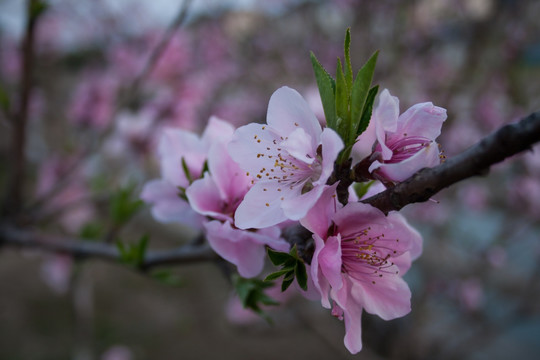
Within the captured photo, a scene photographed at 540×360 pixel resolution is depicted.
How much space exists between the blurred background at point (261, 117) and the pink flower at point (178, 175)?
89 cm

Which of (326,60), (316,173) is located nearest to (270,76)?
(326,60)

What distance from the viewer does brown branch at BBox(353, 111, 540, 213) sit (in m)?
0.33

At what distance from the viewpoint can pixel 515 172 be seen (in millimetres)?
2635

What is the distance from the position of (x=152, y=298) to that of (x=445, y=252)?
2.72 m

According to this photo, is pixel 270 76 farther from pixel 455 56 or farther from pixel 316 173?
pixel 316 173

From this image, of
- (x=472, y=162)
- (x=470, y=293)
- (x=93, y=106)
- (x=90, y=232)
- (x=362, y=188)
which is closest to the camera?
(x=472, y=162)

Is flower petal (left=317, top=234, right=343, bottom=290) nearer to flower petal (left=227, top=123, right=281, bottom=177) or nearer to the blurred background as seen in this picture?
flower petal (left=227, top=123, right=281, bottom=177)

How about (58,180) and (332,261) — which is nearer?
(332,261)

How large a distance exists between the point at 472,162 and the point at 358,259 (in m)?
0.20

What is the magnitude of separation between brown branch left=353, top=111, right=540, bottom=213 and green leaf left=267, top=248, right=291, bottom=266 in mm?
128

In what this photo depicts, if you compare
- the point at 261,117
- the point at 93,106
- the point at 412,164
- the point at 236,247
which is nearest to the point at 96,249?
the point at 236,247

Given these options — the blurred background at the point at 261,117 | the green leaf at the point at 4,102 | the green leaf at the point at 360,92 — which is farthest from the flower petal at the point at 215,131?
the blurred background at the point at 261,117

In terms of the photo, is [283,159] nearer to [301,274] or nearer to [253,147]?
[253,147]

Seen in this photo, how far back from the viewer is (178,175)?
604 mm
